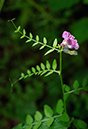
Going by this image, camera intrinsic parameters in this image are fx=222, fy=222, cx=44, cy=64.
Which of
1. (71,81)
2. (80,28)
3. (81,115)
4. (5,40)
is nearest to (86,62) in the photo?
(71,81)

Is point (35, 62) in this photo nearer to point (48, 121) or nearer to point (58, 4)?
point (58, 4)

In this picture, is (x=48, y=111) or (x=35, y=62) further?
(x=35, y=62)

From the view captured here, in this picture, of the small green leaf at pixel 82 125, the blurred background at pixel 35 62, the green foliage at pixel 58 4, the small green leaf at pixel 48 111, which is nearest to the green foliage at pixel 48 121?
the small green leaf at pixel 48 111

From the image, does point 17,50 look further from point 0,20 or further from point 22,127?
point 22,127

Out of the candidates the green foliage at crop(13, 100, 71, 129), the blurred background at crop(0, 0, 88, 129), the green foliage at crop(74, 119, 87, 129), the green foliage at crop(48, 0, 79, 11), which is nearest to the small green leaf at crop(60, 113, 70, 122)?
the green foliage at crop(13, 100, 71, 129)

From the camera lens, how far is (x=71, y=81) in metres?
2.71

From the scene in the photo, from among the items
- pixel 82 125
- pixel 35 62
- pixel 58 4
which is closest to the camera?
pixel 82 125

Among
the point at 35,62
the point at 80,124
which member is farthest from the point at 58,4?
the point at 80,124

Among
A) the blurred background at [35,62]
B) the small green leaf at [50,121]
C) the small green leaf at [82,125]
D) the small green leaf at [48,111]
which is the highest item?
the blurred background at [35,62]

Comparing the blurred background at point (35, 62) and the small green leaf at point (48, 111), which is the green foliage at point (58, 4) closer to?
the blurred background at point (35, 62)

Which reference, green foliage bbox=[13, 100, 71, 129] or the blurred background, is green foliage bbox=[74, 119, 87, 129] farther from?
the blurred background

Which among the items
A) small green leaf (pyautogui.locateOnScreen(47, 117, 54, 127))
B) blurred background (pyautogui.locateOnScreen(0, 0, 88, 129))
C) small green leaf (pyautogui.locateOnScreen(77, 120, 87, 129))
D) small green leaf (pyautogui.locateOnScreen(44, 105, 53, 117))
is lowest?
small green leaf (pyautogui.locateOnScreen(77, 120, 87, 129))

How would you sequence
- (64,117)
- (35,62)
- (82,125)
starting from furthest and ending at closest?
(35,62) → (82,125) → (64,117)

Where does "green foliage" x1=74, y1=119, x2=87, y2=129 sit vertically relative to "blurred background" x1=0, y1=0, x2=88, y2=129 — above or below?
below
